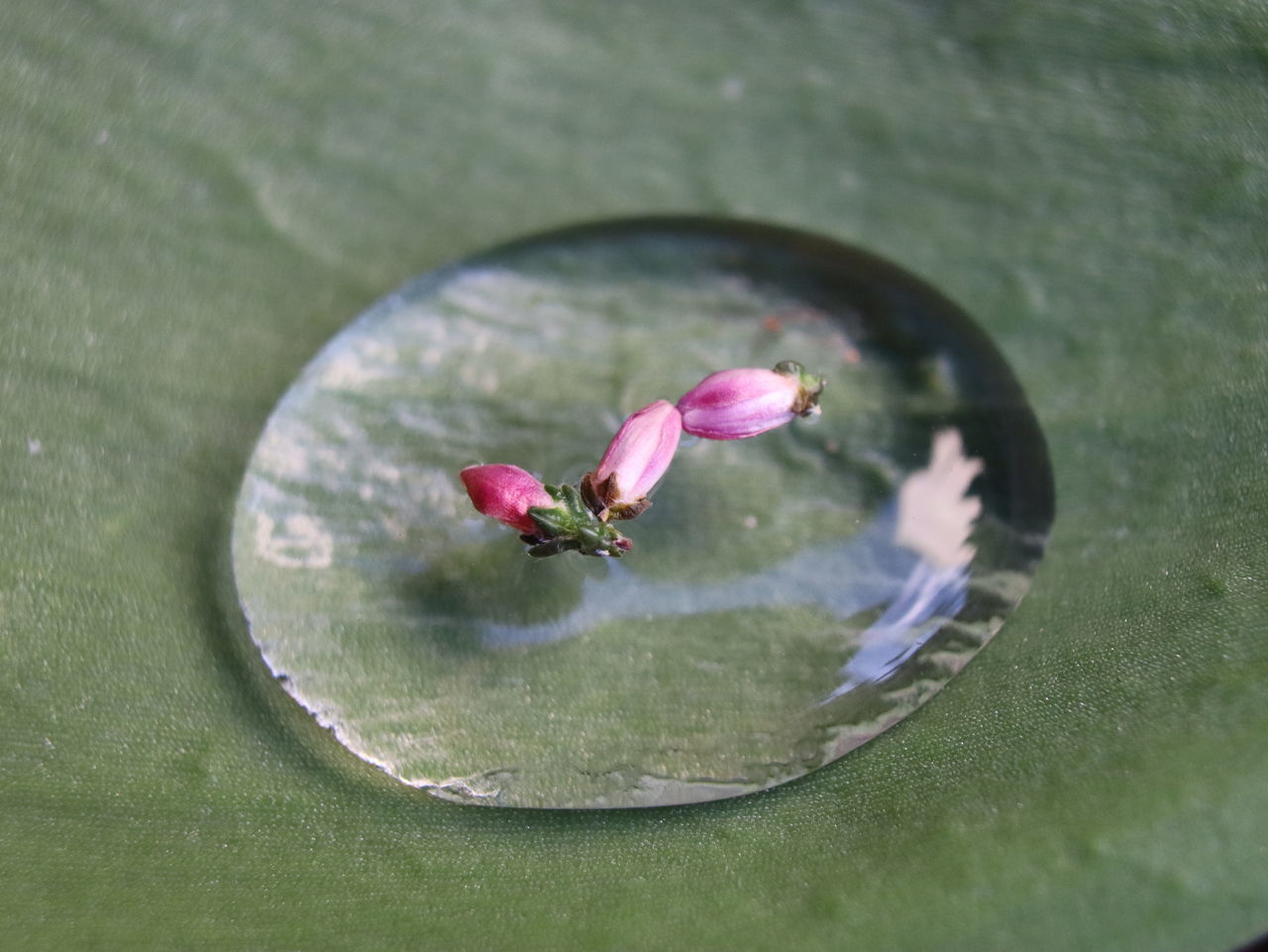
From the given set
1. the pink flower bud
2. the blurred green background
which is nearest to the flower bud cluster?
the pink flower bud

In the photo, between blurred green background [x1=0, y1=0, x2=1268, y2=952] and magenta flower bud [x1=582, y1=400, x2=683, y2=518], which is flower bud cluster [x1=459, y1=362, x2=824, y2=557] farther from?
blurred green background [x1=0, y1=0, x2=1268, y2=952]

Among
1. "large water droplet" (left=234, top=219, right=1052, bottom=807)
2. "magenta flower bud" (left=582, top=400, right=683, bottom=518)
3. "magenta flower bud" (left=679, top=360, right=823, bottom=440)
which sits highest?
"magenta flower bud" (left=679, top=360, right=823, bottom=440)

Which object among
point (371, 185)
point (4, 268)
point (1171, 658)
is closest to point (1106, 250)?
point (1171, 658)

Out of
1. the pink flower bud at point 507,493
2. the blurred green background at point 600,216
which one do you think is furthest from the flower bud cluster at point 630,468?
the blurred green background at point 600,216

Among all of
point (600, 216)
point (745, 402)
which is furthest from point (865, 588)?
point (600, 216)

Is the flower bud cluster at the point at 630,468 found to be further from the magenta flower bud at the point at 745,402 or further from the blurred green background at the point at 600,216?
the blurred green background at the point at 600,216

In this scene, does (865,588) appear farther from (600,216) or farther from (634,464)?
(600,216)

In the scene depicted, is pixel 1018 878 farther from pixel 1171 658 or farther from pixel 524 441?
pixel 524 441
